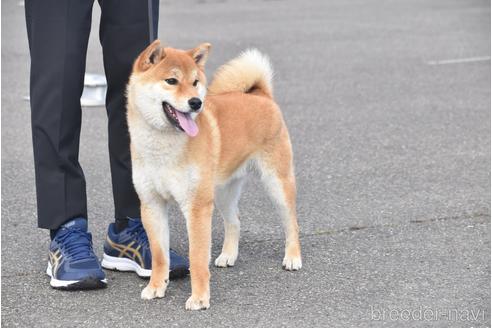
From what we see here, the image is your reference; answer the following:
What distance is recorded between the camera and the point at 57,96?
11.9 ft

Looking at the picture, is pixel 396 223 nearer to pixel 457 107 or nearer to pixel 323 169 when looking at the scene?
pixel 323 169

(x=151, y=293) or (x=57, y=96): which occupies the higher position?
(x=57, y=96)

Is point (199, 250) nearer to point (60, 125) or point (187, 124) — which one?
point (187, 124)

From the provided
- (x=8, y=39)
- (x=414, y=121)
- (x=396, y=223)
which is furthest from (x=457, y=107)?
(x=8, y=39)

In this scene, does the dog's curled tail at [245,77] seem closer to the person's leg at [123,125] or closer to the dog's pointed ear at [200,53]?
the person's leg at [123,125]

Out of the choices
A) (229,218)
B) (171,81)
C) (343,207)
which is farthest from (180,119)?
(343,207)

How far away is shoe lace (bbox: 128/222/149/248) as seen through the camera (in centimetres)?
387

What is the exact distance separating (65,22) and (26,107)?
364 cm

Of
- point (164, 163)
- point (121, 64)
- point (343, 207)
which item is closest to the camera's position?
point (164, 163)

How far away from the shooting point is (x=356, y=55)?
9477mm

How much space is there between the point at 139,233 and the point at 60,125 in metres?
0.60

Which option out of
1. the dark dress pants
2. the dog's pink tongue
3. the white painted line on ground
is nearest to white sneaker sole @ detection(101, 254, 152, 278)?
the dark dress pants

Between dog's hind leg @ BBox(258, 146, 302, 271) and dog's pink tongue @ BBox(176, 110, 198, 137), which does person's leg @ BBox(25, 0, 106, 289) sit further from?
dog's hind leg @ BBox(258, 146, 302, 271)

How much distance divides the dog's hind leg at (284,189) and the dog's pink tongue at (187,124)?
64 centimetres
